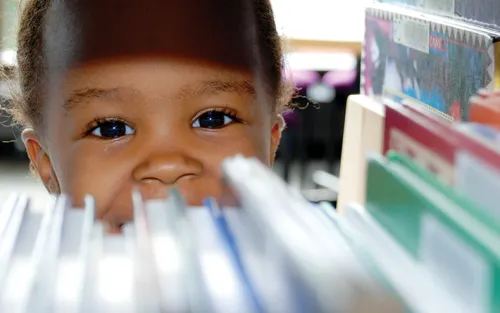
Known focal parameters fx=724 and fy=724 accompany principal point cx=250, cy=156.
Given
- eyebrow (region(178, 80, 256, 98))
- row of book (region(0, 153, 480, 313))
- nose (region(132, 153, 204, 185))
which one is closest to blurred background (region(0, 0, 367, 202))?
eyebrow (region(178, 80, 256, 98))

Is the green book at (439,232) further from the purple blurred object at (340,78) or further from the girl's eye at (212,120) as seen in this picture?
the purple blurred object at (340,78)

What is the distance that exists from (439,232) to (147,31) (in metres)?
0.56

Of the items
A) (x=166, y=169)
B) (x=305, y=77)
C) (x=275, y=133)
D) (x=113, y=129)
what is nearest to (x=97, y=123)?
(x=113, y=129)

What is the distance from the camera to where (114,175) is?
2.60 ft

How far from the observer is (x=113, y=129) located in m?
0.82

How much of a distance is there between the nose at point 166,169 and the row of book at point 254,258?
0.30m

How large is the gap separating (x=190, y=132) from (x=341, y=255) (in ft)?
1.68

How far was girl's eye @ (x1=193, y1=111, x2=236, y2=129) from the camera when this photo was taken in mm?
838

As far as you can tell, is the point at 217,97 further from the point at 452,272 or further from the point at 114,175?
the point at 452,272

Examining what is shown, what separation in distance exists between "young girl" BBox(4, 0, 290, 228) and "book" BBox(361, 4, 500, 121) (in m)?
0.20

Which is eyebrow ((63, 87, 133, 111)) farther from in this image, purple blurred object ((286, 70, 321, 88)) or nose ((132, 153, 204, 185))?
purple blurred object ((286, 70, 321, 88))

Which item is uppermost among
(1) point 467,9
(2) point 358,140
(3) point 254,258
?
(1) point 467,9

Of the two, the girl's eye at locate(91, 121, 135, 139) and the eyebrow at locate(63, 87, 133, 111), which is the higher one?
the eyebrow at locate(63, 87, 133, 111)

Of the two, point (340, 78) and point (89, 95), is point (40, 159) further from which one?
point (340, 78)
